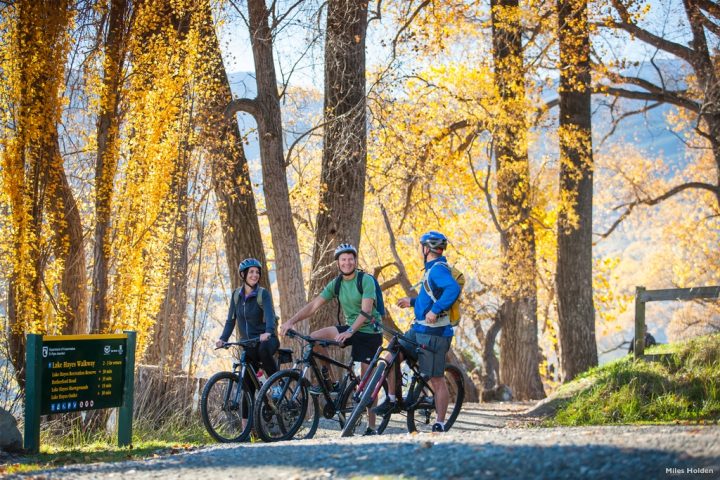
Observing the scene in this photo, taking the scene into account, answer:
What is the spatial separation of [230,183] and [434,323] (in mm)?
7173

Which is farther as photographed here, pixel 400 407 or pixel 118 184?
pixel 118 184

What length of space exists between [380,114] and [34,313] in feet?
20.5

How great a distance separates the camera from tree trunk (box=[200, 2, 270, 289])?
46.9ft

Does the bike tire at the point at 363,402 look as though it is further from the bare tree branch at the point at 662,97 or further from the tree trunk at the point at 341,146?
the bare tree branch at the point at 662,97

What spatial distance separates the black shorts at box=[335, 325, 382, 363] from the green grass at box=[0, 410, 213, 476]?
1.85m

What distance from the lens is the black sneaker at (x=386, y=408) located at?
8.55m

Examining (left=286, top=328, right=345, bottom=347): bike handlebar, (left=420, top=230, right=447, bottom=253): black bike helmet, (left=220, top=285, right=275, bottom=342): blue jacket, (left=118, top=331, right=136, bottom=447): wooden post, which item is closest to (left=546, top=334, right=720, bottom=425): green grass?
(left=420, top=230, right=447, bottom=253): black bike helmet

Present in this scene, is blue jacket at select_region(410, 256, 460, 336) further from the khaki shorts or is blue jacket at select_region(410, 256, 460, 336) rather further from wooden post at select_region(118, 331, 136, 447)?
wooden post at select_region(118, 331, 136, 447)

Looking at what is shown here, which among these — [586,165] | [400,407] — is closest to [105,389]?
[400,407]

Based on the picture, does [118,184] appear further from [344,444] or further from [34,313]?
[344,444]

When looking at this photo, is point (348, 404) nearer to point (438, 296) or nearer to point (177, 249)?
point (438, 296)

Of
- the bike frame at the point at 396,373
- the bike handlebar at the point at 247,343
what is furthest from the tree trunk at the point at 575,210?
the bike handlebar at the point at 247,343

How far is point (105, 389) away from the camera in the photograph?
920 centimetres

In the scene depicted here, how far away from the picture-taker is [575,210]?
750 inches
